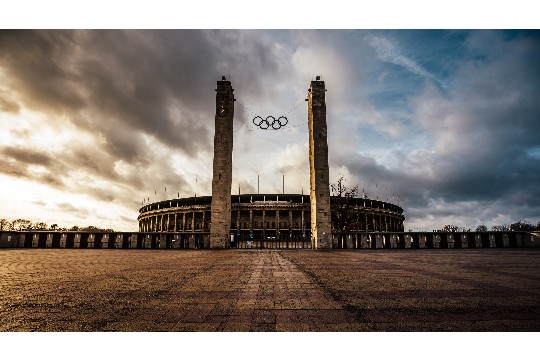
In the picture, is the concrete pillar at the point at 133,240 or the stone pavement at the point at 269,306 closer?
the stone pavement at the point at 269,306

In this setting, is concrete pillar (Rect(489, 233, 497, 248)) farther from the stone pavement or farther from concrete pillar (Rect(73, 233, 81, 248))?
concrete pillar (Rect(73, 233, 81, 248))

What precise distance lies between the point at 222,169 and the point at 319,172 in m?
10.3

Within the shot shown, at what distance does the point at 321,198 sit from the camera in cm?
2961

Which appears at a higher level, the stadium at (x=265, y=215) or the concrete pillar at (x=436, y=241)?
the stadium at (x=265, y=215)

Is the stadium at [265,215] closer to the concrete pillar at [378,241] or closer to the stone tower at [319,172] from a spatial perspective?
the stone tower at [319,172]

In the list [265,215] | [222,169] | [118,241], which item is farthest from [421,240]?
[265,215]

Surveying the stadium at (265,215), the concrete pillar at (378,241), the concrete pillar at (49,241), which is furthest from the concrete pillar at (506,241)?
the concrete pillar at (49,241)

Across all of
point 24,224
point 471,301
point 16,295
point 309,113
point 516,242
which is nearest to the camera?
point 471,301

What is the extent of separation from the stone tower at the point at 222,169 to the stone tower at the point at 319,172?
9.07 metres

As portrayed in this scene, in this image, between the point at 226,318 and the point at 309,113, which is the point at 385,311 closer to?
the point at 226,318

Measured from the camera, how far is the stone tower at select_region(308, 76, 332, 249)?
28891 millimetres

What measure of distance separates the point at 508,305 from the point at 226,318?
3.85 meters

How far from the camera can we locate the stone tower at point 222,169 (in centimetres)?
2858
